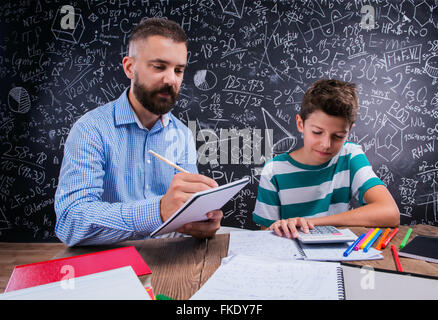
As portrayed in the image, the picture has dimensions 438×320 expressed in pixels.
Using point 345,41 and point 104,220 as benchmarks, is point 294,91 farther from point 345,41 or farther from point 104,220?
point 104,220

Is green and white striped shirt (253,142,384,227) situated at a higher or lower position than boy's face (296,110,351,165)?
lower

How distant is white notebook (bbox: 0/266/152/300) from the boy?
0.99m

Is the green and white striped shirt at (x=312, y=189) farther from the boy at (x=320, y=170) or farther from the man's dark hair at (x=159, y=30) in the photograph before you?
the man's dark hair at (x=159, y=30)

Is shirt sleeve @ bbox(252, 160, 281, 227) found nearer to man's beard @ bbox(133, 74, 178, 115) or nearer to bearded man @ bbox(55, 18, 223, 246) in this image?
bearded man @ bbox(55, 18, 223, 246)

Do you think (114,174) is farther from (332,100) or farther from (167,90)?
(332,100)

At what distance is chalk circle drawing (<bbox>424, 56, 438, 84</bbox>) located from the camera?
2945mm

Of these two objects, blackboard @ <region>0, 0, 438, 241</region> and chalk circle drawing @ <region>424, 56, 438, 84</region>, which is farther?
chalk circle drawing @ <region>424, 56, 438, 84</region>

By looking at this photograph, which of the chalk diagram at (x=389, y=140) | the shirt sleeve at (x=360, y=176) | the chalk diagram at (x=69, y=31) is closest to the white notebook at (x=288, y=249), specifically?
the shirt sleeve at (x=360, y=176)

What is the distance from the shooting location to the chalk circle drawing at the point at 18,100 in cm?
285

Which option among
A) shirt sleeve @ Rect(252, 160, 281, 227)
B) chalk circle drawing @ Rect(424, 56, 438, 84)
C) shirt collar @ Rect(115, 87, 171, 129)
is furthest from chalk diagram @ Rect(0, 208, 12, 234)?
chalk circle drawing @ Rect(424, 56, 438, 84)

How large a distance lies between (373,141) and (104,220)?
2823 mm

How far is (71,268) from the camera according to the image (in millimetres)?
639

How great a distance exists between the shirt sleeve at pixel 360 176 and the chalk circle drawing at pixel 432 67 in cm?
213

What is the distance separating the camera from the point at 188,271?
0.71 meters
